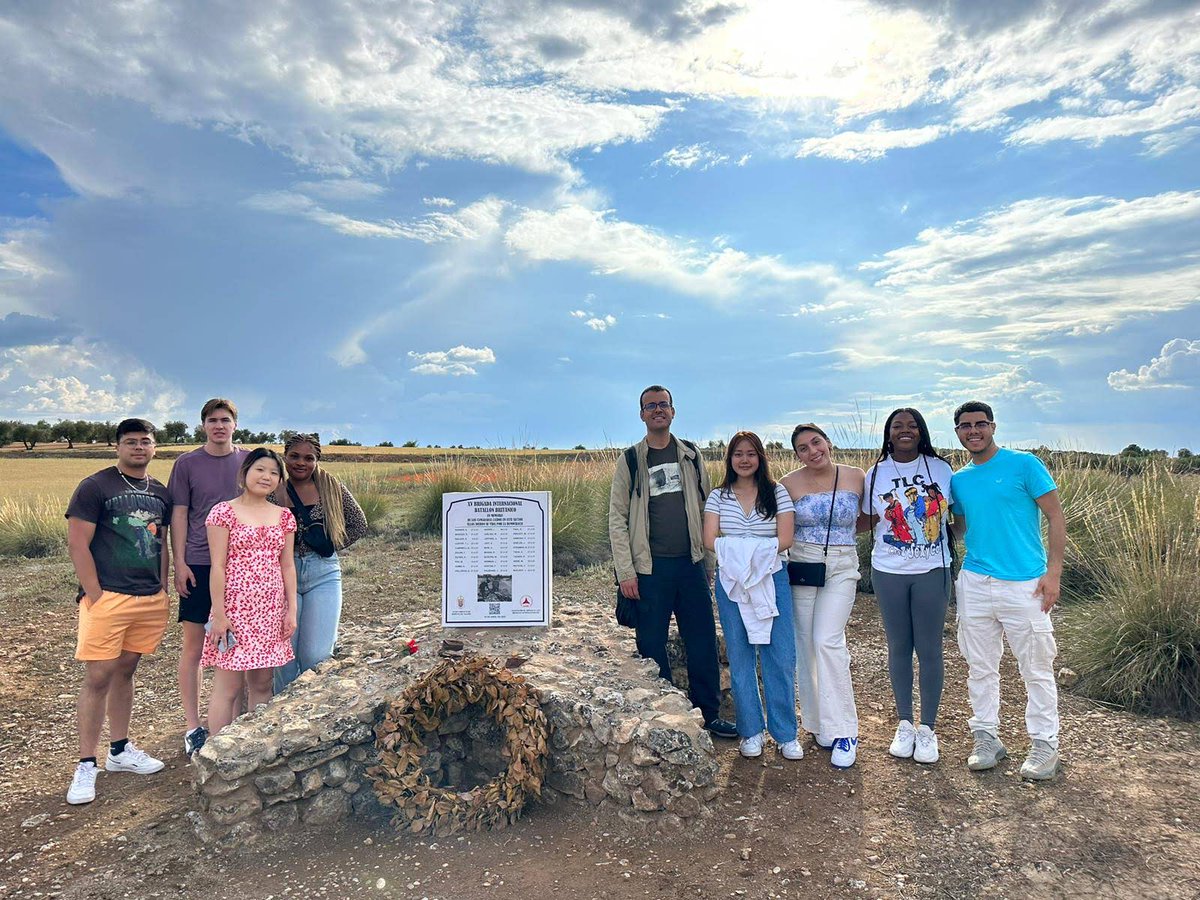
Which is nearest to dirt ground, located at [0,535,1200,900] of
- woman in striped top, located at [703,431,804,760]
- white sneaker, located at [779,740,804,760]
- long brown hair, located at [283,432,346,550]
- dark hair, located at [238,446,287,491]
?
white sneaker, located at [779,740,804,760]

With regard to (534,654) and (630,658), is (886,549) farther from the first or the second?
(534,654)

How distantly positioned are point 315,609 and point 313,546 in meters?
0.44

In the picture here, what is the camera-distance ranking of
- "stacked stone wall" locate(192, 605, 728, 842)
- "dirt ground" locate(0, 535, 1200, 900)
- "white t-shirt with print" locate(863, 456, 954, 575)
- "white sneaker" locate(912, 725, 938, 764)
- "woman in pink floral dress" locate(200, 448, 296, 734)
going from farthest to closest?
1. "white sneaker" locate(912, 725, 938, 764)
2. "white t-shirt with print" locate(863, 456, 954, 575)
3. "woman in pink floral dress" locate(200, 448, 296, 734)
4. "stacked stone wall" locate(192, 605, 728, 842)
5. "dirt ground" locate(0, 535, 1200, 900)

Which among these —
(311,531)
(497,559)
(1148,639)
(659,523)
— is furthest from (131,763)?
(1148,639)

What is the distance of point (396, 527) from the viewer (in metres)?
14.5

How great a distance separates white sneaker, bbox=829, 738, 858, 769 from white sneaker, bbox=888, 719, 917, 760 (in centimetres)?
32

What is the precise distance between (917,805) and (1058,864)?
2.36ft

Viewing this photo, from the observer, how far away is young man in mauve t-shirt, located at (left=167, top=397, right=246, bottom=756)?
493 cm

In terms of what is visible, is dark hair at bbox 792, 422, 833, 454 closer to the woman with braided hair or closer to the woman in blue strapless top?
the woman in blue strapless top

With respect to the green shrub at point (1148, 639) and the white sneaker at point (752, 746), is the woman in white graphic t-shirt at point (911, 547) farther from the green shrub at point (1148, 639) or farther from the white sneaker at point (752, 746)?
the green shrub at point (1148, 639)

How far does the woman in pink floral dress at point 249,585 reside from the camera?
14.9 ft

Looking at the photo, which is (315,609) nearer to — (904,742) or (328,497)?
(328,497)

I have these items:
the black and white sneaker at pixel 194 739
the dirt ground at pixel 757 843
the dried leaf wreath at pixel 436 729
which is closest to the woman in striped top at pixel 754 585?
the dirt ground at pixel 757 843

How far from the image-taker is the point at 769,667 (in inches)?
191
